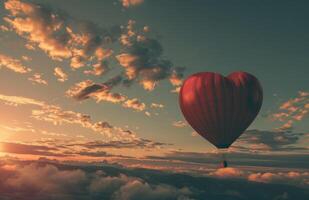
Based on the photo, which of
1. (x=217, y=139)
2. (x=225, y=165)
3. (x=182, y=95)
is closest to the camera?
(x=225, y=165)

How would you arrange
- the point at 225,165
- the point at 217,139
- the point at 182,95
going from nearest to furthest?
the point at 225,165, the point at 217,139, the point at 182,95

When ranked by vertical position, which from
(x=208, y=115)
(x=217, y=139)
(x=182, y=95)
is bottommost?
(x=217, y=139)

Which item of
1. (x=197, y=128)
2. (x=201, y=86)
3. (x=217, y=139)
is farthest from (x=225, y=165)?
(x=201, y=86)

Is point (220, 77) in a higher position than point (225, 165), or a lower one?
higher

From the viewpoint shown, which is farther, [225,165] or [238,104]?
[238,104]

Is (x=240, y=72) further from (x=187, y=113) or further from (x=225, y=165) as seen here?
(x=225, y=165)
